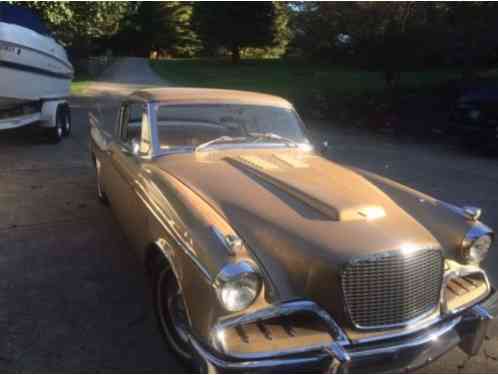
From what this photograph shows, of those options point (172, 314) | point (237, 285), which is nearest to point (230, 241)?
point (237, 285)

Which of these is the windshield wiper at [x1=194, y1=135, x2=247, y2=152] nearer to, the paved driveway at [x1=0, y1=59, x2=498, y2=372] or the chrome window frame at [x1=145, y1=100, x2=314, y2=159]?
the chrome window frame at [x1=145, y1=100, x2=314, y2=159]

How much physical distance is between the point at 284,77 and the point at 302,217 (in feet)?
81.7


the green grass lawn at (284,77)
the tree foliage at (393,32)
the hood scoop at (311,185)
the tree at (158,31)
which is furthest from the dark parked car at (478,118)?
the tree at (158,31)

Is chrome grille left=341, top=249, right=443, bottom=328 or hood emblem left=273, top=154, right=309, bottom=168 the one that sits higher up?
hood emblem left=273, top=154, right=309, bottom=168

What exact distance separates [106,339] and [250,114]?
7.73ft

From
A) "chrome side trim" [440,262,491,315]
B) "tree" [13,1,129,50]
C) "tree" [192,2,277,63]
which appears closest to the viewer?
"chrome side trim" [440,262,491,315]

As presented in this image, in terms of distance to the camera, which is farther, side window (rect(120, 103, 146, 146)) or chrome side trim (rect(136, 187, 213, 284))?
side window (rect(120, 103, 146, 146))

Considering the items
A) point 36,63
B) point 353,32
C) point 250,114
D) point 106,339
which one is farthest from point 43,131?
point 353,32

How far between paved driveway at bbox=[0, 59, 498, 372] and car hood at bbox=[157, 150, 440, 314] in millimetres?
A: 1029

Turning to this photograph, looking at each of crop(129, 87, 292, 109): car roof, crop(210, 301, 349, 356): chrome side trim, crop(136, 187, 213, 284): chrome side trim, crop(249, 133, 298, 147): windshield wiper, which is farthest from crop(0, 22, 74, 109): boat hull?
crop(210, 301, 349, 356): chrome side trim

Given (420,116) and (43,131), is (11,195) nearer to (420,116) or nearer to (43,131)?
(43,131)

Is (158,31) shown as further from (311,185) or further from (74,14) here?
(311,185)

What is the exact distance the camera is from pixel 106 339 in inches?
129

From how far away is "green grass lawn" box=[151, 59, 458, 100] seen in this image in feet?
52.1
